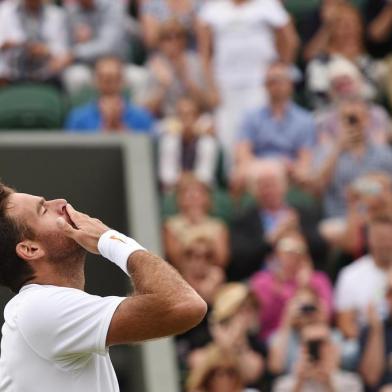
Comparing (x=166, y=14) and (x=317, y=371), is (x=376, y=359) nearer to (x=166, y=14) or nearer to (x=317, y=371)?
(x=317, y=371)

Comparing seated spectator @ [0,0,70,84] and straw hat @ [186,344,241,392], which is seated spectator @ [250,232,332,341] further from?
seated spectator @ [0,0,70,84]

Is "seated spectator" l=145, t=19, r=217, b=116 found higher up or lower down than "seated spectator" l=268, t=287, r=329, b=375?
higher up

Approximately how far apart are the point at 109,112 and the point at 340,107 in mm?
1824

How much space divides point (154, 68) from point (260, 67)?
0.89 metres

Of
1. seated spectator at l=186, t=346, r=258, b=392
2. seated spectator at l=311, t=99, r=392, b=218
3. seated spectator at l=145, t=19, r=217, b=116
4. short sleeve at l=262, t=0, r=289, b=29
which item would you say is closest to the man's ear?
seated spectator at l=186, t=346, r=258, b=392

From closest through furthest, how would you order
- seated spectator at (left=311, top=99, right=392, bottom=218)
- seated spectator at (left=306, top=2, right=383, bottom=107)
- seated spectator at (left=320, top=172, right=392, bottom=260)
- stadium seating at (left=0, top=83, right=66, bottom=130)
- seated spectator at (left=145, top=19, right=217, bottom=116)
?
seated spectator at (left=320, top=172, right=392, bottom=260) → seated spectator at (left=311, top=99, right=392, bottom=218) → stadium seating at (left=0, top=83, right=66, bottom=130) → seated spectator at (left=145, top=19, right=217, bottom=116) → seated spectator at (left=306, top=2, right=383, bottom=107)

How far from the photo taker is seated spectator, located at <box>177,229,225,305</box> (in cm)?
826

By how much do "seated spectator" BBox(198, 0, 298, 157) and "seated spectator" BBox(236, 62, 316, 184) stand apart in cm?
30

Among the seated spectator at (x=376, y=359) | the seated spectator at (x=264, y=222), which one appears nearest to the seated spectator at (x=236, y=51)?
the seated spectator at (x=264, y=222)

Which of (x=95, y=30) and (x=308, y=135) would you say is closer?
(x=308, y=135)

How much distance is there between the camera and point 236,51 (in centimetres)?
1048

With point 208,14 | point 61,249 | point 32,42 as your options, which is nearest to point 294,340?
point 208,14

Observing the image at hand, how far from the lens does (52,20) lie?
10516mm

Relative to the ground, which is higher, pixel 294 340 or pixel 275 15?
pixel 275 15
